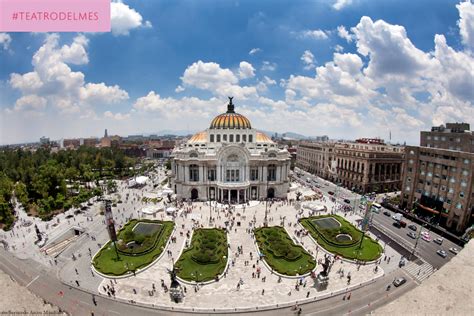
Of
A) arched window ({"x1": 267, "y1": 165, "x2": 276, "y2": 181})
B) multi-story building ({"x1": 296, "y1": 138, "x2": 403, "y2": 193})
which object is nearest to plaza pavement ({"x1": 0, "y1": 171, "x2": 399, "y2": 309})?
arched window ({"x1": 267, "y1": 165, "x2": 276, "y2": 181})

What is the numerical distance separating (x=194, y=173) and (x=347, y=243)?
39.4m

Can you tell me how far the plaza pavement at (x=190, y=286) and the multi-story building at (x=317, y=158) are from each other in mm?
39809

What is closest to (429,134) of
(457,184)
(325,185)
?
(457,184)

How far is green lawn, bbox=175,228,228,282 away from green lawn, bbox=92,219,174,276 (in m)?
4.80

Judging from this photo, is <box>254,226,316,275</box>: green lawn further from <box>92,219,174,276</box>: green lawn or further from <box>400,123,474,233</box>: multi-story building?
<box>400,123,474,233</box>: multi-story building

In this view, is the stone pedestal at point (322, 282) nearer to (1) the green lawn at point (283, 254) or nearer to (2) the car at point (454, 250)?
(1) the green lawn at point (283, 254)

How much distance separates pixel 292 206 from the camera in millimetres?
61969

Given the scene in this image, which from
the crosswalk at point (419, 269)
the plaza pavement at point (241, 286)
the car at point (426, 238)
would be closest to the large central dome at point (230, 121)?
the plaza pavement at point (241, 286)

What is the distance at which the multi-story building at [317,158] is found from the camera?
310 feet

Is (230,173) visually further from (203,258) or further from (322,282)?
(322,282)

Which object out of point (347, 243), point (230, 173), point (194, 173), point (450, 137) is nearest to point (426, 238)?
point (347, 243)

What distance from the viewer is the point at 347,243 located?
135 ft

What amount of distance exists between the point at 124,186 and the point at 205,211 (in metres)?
40.2

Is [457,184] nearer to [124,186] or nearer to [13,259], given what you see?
[13,259]
